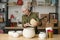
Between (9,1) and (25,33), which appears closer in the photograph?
(25,33)

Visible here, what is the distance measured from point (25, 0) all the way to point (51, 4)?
2.75 feet

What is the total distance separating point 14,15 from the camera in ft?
15.6

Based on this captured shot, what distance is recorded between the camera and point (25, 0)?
4.73 meters

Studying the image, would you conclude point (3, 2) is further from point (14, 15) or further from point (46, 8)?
point (46, 8)

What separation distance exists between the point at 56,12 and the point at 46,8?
35 cm

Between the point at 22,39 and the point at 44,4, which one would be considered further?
the point at 44,4

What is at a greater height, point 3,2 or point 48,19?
point 3,2

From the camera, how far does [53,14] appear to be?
4691 mm

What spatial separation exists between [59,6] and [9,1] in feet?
5.25

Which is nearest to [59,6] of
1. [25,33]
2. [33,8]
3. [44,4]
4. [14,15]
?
[44,4]

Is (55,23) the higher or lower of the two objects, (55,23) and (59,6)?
the lower

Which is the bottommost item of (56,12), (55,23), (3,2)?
(55,23)

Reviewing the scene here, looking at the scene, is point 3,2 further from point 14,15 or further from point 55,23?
point 55,23

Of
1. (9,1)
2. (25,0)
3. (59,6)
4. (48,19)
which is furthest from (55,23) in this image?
(9,1)
